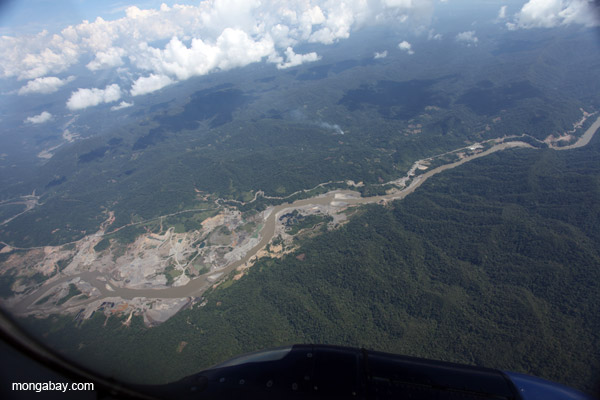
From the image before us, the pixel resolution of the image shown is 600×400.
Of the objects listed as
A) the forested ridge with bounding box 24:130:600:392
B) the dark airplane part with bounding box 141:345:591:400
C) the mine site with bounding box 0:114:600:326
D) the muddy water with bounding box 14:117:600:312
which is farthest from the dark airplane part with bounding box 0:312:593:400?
the mine site with bounding box 0:114:600:326

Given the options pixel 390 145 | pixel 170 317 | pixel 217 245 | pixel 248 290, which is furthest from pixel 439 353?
pixel 390 145

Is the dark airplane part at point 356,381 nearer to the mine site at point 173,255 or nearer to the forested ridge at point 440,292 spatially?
the forested ridge at point 440,292

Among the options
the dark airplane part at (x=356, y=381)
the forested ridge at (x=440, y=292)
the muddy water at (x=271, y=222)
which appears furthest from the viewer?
the muddy water at (x=271, y=222)

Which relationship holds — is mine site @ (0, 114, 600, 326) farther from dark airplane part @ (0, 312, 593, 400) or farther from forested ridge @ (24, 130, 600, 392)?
dark airplane part @ (0, 312, 593, 400)

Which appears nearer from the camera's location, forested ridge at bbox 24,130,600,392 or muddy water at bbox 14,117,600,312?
forested ridge at bbox 24,130,600,392

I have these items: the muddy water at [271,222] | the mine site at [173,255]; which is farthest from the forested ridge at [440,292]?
the muddy water at [271,222]
